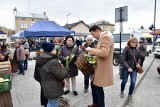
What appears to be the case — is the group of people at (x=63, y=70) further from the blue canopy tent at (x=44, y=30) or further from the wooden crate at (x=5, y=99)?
the blue canopy tent at (x=44, y=30)

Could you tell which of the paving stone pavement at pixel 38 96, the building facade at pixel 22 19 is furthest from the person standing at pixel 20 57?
the building facade at pixel 22 19

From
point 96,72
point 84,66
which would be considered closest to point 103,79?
point 96,72

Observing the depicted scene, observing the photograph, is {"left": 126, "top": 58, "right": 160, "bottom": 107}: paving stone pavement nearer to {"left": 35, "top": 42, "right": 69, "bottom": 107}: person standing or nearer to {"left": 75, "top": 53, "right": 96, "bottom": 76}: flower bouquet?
{"left": 75, "top": 53, "right": 96, "bottom": 76}: flower bouquet

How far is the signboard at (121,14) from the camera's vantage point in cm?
913

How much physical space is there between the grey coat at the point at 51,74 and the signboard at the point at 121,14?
19.4ft

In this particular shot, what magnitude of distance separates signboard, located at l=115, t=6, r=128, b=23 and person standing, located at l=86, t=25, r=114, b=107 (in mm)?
5008

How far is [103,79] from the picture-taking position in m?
→ 4.38

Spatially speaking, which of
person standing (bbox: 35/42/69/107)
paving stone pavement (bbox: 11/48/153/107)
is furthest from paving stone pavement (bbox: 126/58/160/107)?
person standing (bbox: 35/42/69/107)

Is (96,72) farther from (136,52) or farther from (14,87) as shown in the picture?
(14,87)

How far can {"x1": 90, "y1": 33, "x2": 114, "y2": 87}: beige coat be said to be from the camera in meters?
4.23

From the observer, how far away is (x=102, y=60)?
4359mm

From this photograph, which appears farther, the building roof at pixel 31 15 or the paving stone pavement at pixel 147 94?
the building roof at pixel 31 15

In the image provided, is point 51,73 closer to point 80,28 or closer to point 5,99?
point 5,99

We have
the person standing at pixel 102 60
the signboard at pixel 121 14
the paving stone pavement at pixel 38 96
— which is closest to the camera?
the person standing at pixel 102 60
